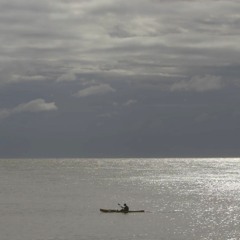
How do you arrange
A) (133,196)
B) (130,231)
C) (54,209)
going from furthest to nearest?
(133,196) → (54,209) → (130,231)

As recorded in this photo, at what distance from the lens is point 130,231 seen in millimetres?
74062

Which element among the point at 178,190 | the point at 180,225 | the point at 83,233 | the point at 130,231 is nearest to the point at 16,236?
the point at 83,233

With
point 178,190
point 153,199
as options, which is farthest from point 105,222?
point 178,190

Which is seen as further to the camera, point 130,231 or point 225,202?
point 225,202

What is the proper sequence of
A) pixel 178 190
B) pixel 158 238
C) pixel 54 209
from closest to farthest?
pixel 158 238, pixel 54 209, pixel 178 190

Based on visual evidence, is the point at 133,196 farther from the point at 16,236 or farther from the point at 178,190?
the point at 16,236

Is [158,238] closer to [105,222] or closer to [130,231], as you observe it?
[130,231]

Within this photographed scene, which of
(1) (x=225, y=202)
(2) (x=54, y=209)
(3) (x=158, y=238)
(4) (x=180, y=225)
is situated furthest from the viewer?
(1) (x=225, y=202)

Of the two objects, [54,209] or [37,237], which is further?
[54,209]

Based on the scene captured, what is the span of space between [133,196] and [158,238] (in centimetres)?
5889

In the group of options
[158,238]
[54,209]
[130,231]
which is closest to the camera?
[158,238]

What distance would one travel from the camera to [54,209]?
97.6 m

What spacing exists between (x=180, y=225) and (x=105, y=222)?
400 inches

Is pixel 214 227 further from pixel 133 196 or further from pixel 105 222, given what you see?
pixel 133 196
